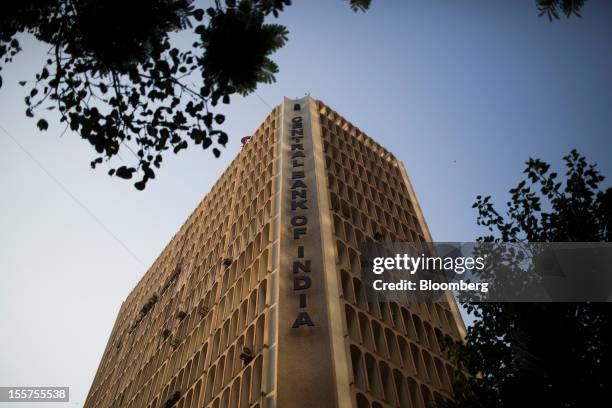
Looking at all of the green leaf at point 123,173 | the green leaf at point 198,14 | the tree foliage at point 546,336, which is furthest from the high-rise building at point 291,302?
the green leaf at point 198,14

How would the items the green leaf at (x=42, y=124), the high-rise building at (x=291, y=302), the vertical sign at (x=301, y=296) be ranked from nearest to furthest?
the green leaf at (x=42, y=124), the vertical sign at (x=301, y=296), the high-rise building at (x=291, y=302)

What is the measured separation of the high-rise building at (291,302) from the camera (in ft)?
59.1

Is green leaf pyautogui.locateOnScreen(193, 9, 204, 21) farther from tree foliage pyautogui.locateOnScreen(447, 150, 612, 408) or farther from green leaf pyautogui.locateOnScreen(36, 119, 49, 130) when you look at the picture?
tree foliage pyautogui.locateOnScreen(447, 150, 612, 408)

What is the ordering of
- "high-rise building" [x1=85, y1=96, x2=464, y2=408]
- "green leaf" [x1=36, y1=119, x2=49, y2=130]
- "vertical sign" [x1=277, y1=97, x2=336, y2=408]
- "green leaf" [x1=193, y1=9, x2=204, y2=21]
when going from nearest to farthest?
"green leaf" [x1=193, y1=9, x2=204, y2=21] → "green leaf" [x1=36, y1=119, x2=49, y2=130] → "vertical sign" [x1=277, y1=97, x2=336, y2=408] → "high-rise building" [x1=85, y1=96, x2=464, y2=408]

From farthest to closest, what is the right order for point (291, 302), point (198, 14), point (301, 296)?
→ point (301, 296)
point (291, 302)
point (198, 14)

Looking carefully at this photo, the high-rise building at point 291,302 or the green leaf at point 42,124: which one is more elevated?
the high-rise building at point 291,302

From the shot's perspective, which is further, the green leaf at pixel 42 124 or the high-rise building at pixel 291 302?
the high-rise building at pixel 291 302

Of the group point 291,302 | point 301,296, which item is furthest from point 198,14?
point 301,296

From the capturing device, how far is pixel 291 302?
791 inches

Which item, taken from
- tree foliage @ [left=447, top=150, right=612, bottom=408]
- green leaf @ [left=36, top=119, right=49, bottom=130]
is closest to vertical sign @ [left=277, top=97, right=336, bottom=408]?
tree foliage @ [left=447, top=150, right=612, bottom=408]

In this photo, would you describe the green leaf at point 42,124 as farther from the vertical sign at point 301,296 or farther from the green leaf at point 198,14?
the vertical sign at point 301,296

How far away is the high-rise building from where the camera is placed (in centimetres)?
1800

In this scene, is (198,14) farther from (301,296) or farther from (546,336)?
(301,296)

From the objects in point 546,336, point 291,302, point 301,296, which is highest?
point 301,296
